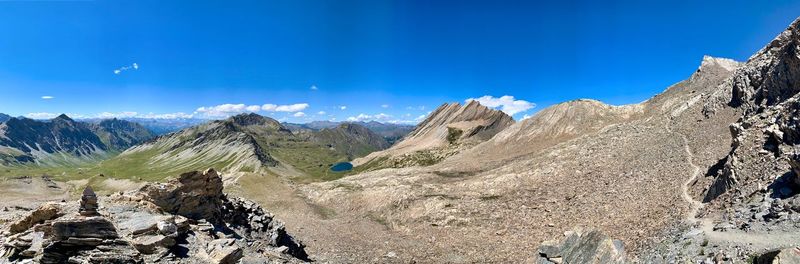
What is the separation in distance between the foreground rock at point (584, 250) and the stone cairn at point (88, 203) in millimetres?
27007

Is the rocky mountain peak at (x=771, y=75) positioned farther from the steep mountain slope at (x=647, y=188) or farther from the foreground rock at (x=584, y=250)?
the foreground rock at (x=584, y=250)

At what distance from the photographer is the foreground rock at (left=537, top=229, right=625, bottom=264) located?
2448 cm

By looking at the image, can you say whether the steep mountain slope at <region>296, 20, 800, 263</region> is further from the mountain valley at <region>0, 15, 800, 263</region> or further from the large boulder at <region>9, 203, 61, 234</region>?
the large boulder at <region>9, 203, 61, 234</region>

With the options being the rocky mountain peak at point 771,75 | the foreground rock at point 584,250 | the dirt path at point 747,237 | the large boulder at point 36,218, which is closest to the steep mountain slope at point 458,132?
the rocky mountain peak at point 771,75

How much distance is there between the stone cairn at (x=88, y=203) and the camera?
72.6 ft

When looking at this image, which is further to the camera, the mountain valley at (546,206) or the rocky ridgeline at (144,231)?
the mountain valley at (546,206)

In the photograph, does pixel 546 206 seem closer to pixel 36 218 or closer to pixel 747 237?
pixel 747 237

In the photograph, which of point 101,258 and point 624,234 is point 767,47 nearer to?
point 624,234

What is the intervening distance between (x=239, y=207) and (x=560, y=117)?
75.4m

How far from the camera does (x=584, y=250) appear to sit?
2605 centimetres

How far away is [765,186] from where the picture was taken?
91.6ft

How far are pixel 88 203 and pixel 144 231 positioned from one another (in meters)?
3.49

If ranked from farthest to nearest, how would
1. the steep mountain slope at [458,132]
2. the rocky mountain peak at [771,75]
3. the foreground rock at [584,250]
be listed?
the steep mountain slope at [458,132]
the rocky mountain peak at [771,75]
the foreground rock at [584,250]

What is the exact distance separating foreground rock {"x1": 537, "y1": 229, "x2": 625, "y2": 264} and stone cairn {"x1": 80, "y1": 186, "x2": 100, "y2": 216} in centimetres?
2701
